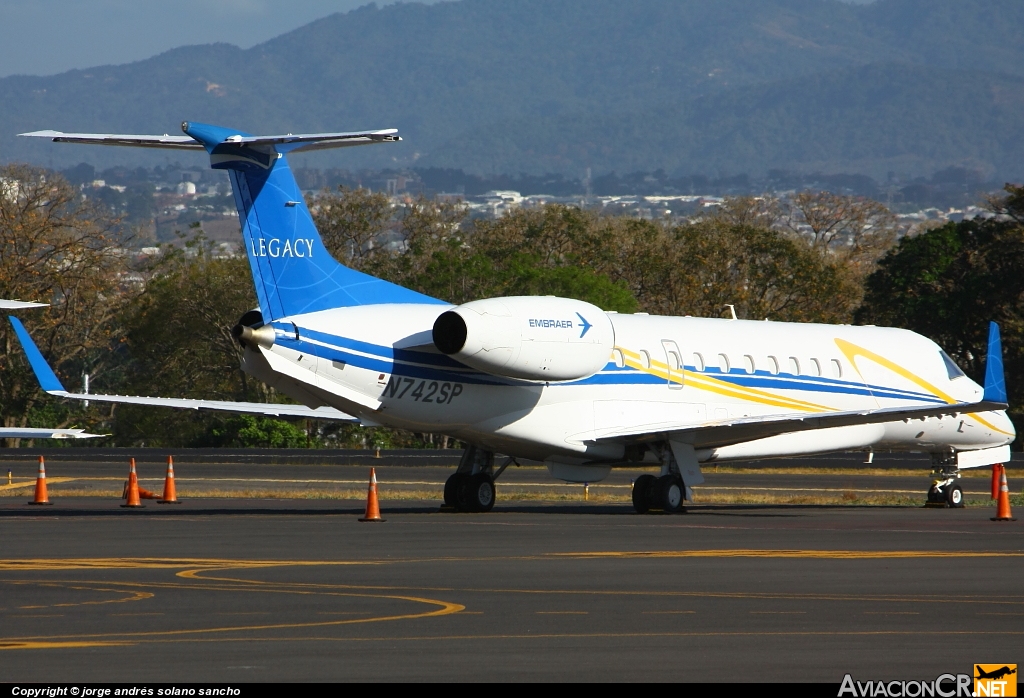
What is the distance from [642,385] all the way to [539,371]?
9.72ft

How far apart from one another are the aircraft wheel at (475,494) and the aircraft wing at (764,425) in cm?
218

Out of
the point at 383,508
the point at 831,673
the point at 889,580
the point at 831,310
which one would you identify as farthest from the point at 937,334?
the point at 831,673

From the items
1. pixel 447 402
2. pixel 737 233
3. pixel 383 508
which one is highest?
pixel 737 233

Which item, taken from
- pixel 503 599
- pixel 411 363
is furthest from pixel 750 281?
pixel 503 599

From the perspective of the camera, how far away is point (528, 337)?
78.7 ft

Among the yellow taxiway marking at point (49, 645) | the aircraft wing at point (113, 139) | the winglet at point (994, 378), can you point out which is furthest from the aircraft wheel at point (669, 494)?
the yellow taxiway marking at point (49, 645)

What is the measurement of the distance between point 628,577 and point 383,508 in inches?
523

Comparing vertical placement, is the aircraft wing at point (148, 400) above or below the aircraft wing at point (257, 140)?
below

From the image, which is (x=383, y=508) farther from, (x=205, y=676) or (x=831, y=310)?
(x=831, y=310)

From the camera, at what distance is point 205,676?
9.06 m

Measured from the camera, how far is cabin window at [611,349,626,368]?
26391mm

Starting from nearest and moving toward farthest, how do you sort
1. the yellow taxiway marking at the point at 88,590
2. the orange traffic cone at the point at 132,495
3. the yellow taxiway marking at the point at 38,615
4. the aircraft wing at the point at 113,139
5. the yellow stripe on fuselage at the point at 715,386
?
the yellow taxiway marking at the point at 38,615 < the yellow taxiway marking at the point at 88,590 < the aircraft wing at the point at 113,139 < the yellow stripe on fuselage at the point at 715,386 < the orange traffic cone at the point at 132,495

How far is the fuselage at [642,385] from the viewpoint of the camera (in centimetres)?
2350

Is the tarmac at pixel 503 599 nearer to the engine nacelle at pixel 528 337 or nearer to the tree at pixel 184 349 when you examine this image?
the engine nacelle at pixel 528 337
